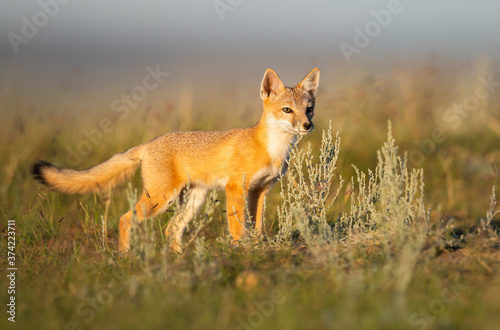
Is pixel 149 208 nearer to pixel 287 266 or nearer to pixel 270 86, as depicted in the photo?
pixel 270 86

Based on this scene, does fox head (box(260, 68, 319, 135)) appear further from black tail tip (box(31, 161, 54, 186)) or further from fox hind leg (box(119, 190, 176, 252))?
black tail tip (box(31, 161, 54, 186))

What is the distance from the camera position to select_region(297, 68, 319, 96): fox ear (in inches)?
243

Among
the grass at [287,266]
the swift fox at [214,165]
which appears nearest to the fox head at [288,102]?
the swift fox at [214,165]

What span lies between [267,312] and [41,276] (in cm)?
218

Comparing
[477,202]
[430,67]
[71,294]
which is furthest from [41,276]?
[430,67]

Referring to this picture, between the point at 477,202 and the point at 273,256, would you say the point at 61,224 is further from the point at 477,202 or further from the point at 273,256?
the point at 477,202

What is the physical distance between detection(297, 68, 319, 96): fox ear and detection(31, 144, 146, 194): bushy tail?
1970 mm

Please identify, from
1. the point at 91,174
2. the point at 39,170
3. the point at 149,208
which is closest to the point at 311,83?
the point at 149,208

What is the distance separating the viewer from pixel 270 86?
20.6ft

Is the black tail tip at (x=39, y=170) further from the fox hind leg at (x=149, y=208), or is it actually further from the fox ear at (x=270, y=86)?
the fox ear at (x=270, y=86)

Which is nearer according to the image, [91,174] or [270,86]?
[91,174]

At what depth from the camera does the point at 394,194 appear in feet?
14.1

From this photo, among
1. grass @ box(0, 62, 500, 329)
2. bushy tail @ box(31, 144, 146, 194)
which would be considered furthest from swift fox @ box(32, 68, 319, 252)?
grass @ box(0, 62, 500, 329)

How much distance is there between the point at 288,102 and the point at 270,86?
1.25 ft
